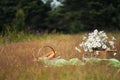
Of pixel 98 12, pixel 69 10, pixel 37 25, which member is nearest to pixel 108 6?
pixel 98 12

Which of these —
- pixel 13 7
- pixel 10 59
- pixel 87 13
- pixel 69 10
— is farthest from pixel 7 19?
pixel 10 59

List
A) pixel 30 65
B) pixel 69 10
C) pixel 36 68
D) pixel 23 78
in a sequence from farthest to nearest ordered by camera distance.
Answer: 1. pixel 69 10
2. pixel 30 65
3. pixel 36 68
4. pixel 23 78

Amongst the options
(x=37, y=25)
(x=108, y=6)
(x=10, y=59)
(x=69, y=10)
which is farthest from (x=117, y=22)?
(x=10, y=59)

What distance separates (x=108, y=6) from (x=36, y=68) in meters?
19.2

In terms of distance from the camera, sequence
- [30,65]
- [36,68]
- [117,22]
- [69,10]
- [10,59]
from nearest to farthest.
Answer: [36,68]
[30,65]
[10,59]
[117,22]
[69,10]

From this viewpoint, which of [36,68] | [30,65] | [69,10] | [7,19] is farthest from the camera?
[7,19]

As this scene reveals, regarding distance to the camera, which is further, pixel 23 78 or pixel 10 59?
pixel 10 59

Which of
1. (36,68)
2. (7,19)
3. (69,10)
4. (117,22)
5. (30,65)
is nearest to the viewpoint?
(36,68)

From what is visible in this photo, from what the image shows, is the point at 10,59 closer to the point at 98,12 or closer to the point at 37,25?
the point at 98,12

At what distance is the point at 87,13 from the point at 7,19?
8.53 metres

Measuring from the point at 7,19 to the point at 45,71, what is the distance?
26.2m

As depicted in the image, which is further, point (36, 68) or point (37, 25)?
point (37, 25)

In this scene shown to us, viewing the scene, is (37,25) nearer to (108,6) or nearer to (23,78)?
(108,6)

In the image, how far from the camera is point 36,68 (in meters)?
5.62
